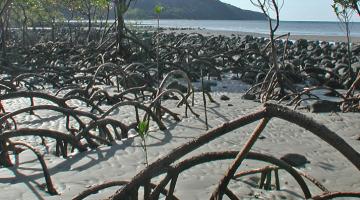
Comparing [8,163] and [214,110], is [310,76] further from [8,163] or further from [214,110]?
[8,163]

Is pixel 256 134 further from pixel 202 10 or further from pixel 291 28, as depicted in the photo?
pixel 202 10

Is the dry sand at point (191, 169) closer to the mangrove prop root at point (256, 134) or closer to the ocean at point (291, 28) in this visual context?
the mangrove prop root at point (256, 134)

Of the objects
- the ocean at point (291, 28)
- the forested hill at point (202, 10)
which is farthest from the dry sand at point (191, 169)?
the forested hill at point (202, 10)

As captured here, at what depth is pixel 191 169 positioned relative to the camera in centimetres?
359

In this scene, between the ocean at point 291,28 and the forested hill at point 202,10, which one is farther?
the forested hill at point 202,10

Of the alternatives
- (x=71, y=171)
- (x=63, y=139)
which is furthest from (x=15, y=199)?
(x=63, y=139)

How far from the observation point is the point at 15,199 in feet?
9.91

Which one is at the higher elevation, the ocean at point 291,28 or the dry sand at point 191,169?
the dry sand at point 191,169

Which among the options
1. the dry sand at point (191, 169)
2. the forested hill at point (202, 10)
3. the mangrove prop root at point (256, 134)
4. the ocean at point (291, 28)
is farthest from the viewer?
the forested hill at point (202, 10)

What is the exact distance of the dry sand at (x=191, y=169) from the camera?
315 cm

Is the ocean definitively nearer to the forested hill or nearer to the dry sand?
the dry sand

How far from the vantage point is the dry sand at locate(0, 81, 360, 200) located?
124 inches

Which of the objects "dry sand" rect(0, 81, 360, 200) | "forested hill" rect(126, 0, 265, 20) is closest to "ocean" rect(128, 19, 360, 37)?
"dry sand" rect(0, 81, 360, 200)

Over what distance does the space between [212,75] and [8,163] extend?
7644 millimetres
